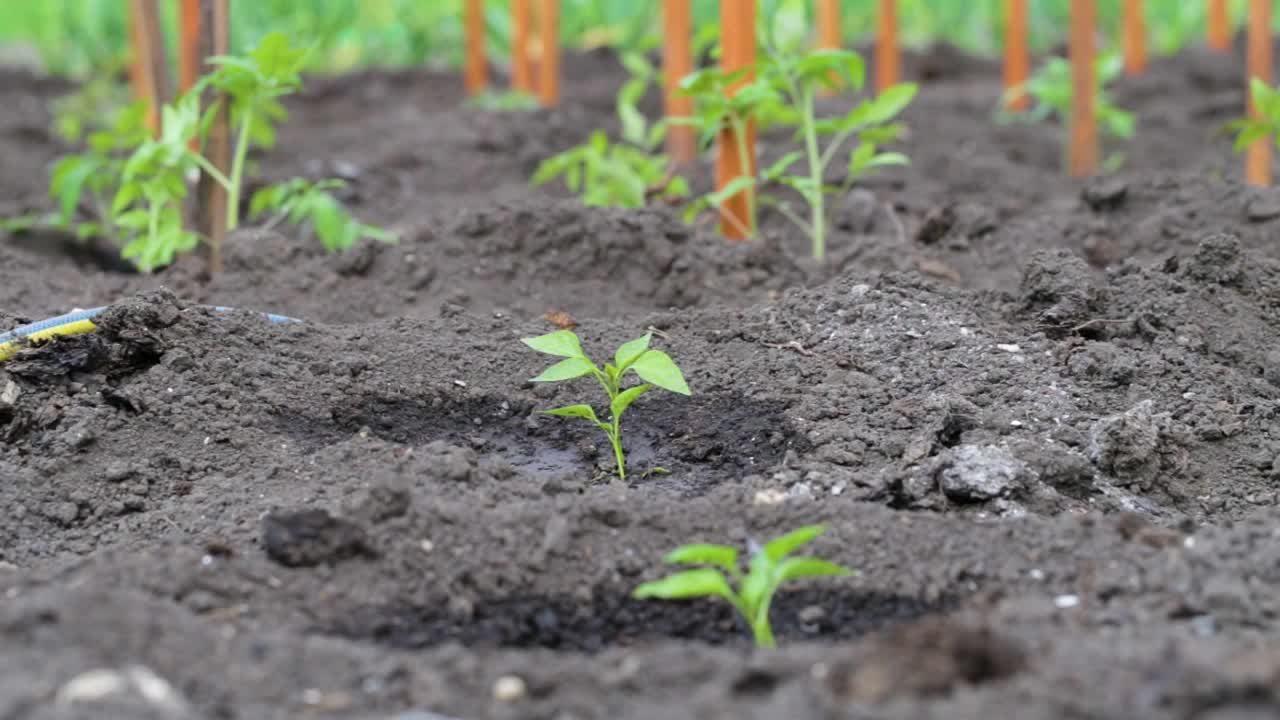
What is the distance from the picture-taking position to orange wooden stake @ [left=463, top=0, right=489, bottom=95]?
7.61 meters

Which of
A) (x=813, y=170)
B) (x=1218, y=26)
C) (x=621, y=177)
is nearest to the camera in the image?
(x=813, y=170)

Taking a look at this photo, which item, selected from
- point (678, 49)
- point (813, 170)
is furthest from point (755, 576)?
point (678, 49)

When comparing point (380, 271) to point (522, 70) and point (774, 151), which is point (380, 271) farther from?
point (522, 70)

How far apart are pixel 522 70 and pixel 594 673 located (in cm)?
608

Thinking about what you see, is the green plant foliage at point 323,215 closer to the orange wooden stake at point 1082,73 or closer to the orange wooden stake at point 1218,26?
the orange wooden stake at point 1082,73

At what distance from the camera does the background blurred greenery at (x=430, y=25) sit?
8344mm

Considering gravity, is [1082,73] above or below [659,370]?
above

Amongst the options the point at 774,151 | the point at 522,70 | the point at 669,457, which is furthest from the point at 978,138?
the point at 669,457

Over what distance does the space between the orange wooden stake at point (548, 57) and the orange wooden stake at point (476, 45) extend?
71 centimetres

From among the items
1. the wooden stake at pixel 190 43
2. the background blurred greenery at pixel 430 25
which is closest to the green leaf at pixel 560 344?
the wooden stake at pixel 190 43

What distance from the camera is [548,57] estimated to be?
22.7ft

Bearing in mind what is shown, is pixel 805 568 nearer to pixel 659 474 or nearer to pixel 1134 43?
pixel 659 474

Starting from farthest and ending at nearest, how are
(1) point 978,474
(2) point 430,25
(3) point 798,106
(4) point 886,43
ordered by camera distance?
(2) point 430,25, (4) point 886,43, (3) point 798,106, (1) point 978,474

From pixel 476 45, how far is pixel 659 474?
5.60 metres
